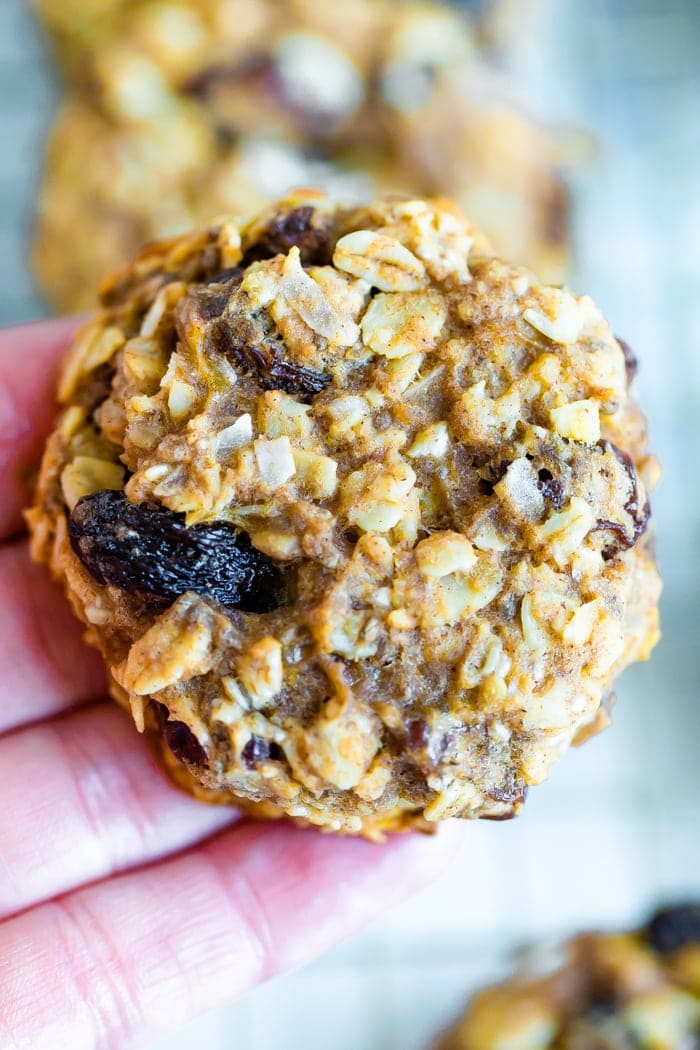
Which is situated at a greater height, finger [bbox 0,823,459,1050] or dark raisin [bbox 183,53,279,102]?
dark raisin [bbox 183,53,279,102]

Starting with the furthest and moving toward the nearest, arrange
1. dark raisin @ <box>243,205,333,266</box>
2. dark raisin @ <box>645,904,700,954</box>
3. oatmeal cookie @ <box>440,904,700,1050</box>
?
dark raisin @ <box>645,904,700,954</box> < oatmeal cookie @ <box>440,904,700,1050</box> < dark raisin @ <box>243,205,333,266</box>

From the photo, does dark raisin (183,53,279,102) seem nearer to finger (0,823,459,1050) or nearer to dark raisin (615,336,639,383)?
dark raisin (615,336,639,383)

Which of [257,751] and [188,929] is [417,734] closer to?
[257,751]

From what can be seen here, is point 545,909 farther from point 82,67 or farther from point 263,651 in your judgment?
point 82,67

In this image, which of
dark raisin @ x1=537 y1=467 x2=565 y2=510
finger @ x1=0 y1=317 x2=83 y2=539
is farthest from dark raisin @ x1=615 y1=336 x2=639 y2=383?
finger @ x1=0 y1=317 x2=83 y2=539

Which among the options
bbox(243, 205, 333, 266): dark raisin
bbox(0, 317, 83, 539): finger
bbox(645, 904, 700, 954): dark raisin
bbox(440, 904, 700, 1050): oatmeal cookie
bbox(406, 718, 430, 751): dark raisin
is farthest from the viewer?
bbox(645, 904, 700, 954): dark raisin

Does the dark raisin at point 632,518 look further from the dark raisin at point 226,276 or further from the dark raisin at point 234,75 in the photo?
the dark raisin at point 234,75
